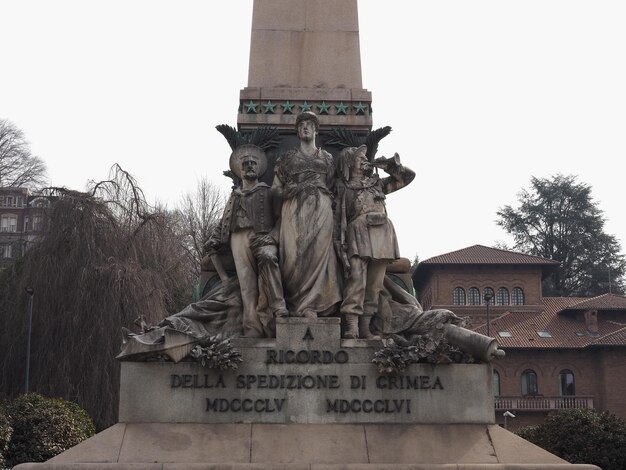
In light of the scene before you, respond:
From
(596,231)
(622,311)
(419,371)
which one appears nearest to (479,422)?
(419,371)

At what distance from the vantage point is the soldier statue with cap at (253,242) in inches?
450

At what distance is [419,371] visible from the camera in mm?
11008

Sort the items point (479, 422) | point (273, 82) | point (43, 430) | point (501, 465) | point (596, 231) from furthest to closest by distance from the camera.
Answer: point (596, 231) < point (43, 430) < point (273, 82) < point (479, 422) < point (501, 465)

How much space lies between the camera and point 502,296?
76625 mm

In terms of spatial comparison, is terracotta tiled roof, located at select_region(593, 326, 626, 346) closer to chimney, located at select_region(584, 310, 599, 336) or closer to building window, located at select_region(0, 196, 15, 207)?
chimney, located at select_region(584, 310, 599, 336)

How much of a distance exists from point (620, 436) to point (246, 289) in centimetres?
1481

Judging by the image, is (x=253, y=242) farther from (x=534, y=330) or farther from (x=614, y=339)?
(x=534, y=330)

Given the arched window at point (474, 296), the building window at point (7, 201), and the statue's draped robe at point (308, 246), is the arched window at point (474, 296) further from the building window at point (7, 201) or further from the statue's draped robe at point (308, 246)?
the statue's draped robe at point (308, 246)

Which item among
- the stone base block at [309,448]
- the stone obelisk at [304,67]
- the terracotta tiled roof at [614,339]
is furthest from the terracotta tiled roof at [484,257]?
the stone base block at [309,448]

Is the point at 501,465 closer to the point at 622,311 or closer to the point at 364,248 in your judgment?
the point at 364,248

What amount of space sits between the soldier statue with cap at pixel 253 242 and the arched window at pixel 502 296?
65.7 m

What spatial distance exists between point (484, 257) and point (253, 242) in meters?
66.5

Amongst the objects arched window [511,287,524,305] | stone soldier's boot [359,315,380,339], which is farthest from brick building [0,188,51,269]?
arched window [511,287,524,305]

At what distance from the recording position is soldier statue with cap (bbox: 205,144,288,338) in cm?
1142
